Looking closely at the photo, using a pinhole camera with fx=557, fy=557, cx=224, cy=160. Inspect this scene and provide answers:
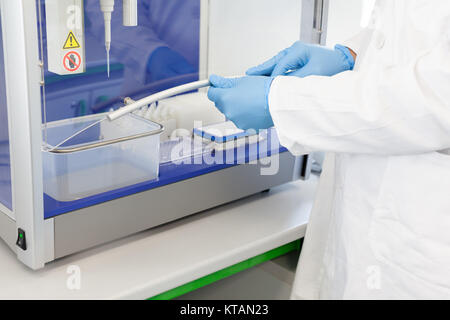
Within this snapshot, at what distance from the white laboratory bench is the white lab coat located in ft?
0.57

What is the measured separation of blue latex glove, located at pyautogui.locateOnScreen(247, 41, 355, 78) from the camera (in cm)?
100

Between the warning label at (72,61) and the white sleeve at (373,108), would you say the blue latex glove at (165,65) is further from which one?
the white sleeve at (373,108)

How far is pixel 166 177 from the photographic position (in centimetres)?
99

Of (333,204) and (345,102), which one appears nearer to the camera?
(345,102)

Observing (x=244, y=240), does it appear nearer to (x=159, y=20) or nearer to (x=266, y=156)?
(x=266, y=156)

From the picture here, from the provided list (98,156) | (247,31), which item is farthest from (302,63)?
(98,156)

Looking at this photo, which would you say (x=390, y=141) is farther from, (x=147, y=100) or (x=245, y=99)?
(x=147, y=100)

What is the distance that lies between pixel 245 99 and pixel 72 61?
280 mm

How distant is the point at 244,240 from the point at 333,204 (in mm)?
175

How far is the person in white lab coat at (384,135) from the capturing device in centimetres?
76

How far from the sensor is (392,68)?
0.79 m

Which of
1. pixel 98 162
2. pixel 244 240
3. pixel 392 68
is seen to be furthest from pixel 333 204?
pixel 98 162

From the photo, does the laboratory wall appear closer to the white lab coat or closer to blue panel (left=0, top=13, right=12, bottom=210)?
the white lab coat
